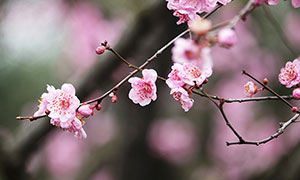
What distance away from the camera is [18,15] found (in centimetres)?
282

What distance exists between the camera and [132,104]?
→ 314 cm

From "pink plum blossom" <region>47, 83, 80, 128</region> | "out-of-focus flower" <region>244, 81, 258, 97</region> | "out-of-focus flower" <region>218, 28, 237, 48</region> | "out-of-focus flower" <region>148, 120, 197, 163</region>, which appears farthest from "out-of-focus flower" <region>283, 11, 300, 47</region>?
"out-of-focus flower" <region>218, 28, 237, 48</region>

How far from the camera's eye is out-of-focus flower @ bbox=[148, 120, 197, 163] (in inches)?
151

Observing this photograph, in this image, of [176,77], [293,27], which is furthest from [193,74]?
[293,27]

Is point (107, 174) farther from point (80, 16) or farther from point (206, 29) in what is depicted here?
point (206, 29)

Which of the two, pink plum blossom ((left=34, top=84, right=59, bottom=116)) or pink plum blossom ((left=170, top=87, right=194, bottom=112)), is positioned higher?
pink plum blossom ((left=34, top=84, right=59, bottom=116))

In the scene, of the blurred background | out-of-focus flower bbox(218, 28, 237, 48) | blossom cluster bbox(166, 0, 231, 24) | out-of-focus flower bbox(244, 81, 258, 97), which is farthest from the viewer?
the blurred background

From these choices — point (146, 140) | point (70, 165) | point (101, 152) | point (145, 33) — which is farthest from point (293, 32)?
point (70, 165)

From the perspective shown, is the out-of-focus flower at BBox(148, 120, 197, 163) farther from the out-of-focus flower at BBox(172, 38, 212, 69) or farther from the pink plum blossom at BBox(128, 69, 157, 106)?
the out-of-focus flower at BBox(172, 38, 212, 69)

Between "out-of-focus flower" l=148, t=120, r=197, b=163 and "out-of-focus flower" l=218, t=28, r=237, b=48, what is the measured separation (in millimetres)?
3084

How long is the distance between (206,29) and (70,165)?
4294mm

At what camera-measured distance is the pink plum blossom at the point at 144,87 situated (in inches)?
37.3

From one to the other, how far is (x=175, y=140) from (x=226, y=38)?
366 cm

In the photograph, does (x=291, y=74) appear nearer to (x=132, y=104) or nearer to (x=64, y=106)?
(x=64, y=106)
